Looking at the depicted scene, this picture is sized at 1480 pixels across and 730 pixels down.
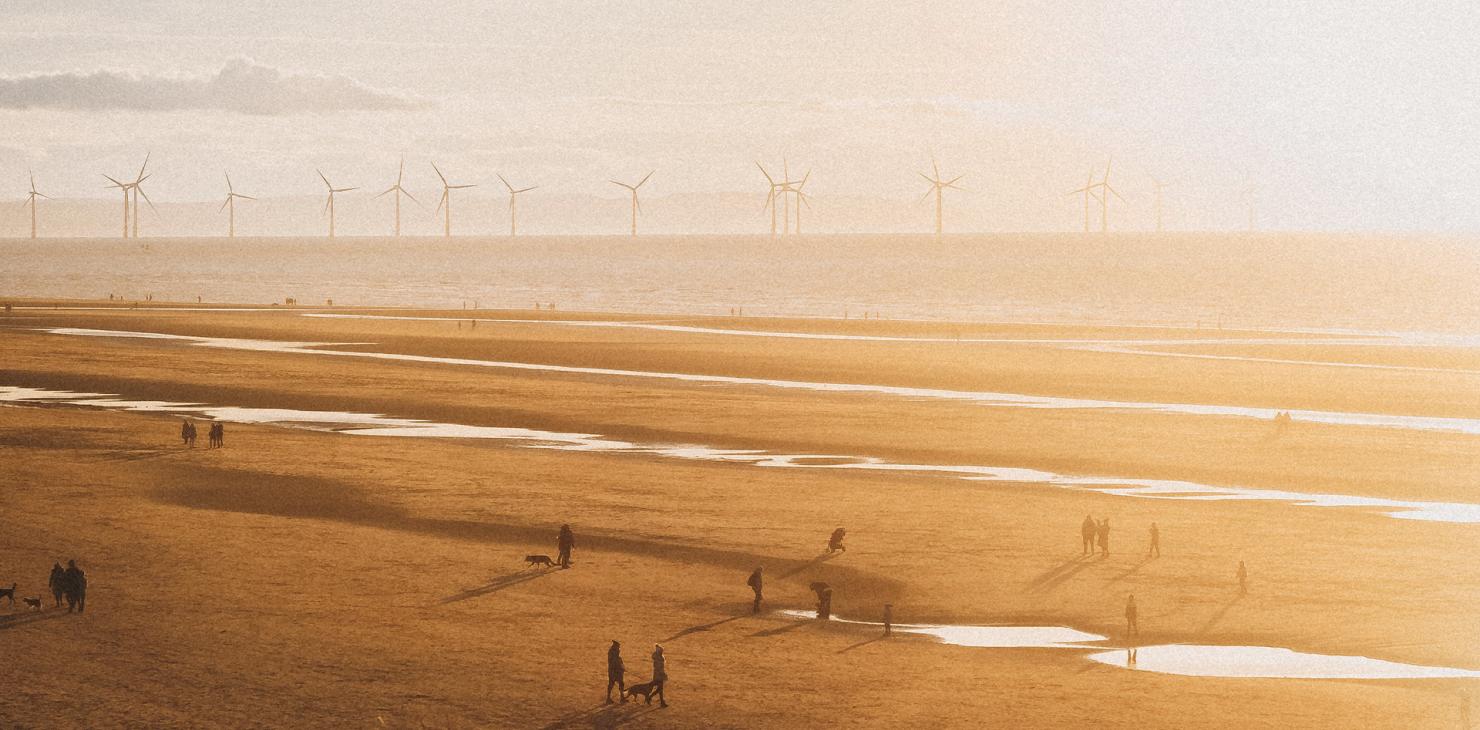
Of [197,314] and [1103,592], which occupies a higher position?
[197,314]

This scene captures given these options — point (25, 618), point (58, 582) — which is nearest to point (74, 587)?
point (58, 582)

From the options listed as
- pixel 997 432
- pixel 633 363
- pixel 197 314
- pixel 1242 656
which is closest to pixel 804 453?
pixel 997 432

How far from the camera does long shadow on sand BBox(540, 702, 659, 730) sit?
91.4ft

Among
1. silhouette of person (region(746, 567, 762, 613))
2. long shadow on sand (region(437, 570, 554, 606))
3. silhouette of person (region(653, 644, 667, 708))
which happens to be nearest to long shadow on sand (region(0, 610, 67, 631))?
long shadow on sand (region(437, 570, 554, 606))

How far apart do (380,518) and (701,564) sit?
38.8 ft

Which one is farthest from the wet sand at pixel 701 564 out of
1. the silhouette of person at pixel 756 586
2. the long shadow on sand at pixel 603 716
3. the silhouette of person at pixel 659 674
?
the silhouette of person at pixel 756 586

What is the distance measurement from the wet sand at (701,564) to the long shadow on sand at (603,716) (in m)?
0.08

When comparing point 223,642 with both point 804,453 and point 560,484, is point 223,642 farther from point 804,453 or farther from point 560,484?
point 804,453

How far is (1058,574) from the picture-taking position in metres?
39.2

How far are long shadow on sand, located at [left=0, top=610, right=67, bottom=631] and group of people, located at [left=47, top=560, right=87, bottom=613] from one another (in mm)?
328

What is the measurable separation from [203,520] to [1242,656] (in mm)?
30665

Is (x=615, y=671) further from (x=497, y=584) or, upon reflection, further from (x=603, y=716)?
(x=497, y=584)

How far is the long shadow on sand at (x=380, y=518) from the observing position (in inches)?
1585

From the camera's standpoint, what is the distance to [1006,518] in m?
46.0
